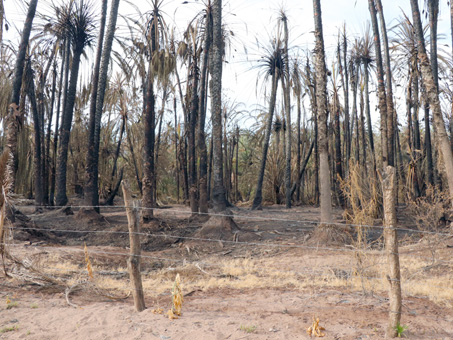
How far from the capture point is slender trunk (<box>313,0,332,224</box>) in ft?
30.6

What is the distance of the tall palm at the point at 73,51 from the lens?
12812 mm

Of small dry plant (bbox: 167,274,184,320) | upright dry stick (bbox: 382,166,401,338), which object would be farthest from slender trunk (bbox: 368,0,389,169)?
small dry plant (bbox: 167,274,184,320)

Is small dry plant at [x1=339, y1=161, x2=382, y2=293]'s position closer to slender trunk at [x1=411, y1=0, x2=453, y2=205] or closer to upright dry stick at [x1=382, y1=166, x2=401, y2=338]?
upright dry stick at [x1=382, y1=166, x2=401, y2=338]

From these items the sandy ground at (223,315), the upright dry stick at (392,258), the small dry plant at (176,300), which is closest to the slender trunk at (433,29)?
the sandy ground at (223,315)

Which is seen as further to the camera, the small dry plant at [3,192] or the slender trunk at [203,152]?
the slender trunk at [203,152]

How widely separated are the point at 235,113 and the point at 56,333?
2011cm

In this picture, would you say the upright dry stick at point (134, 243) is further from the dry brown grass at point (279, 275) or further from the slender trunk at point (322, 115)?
the slender trunk at point (322, 115)

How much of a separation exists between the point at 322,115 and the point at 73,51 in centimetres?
898

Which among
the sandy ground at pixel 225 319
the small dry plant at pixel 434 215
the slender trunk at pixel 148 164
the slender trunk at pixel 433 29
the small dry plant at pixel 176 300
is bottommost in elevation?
the sandy ground at pixel 225 319

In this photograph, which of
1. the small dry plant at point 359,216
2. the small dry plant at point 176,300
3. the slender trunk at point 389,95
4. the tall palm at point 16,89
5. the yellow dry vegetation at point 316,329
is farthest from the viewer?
the slender trunk at point 389,95

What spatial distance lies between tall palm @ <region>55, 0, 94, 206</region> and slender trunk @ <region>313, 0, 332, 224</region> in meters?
7.53

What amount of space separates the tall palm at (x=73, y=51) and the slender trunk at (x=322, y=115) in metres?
7.53

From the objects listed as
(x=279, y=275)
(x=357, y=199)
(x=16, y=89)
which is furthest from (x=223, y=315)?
(x=16, y=89)

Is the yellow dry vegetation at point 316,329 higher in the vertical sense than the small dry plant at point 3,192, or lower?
lower
